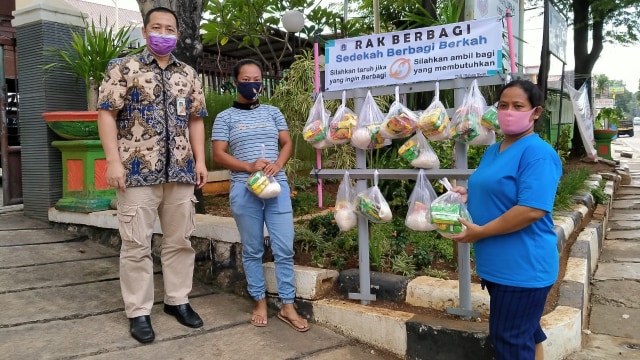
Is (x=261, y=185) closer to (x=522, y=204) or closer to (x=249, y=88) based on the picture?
(x=249, y=88)

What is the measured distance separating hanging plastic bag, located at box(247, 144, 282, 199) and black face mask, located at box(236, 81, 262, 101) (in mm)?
523

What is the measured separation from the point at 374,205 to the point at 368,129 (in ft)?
1.53

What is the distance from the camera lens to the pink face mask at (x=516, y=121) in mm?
2170

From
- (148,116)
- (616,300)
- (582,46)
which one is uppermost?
(582,46)

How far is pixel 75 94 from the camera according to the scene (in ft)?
17.4

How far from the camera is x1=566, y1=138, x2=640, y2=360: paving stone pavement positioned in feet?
11.0

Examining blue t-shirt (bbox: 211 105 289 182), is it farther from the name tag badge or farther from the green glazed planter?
the green glazed planter

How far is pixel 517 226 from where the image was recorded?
6.81ft

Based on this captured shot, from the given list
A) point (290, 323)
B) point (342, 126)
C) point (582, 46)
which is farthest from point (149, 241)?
point (582, 46)

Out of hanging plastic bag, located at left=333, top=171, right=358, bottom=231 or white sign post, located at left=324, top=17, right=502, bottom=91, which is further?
hanging plastic bag, located at left=333, top=171, right=358, bottom=231

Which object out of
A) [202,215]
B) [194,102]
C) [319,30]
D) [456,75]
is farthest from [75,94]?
[319,30]

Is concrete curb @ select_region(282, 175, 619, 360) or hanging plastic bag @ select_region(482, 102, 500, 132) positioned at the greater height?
hanging plastic bag @ select_region(482, 102, 500, 132)

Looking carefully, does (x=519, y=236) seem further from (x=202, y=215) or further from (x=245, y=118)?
(x=202, y=215)

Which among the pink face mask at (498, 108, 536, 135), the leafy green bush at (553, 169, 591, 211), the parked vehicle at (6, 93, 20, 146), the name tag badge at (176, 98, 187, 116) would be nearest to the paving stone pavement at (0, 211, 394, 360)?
the name tag badge at (176, 98, 187, 116)
